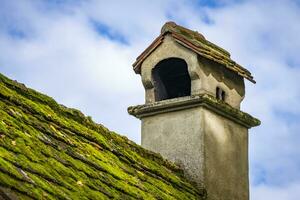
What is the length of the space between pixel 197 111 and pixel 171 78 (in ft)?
3.75

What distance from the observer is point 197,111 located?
9.98 metres

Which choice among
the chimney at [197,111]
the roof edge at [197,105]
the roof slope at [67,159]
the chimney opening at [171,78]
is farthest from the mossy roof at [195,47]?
the roof slope at [67,159]

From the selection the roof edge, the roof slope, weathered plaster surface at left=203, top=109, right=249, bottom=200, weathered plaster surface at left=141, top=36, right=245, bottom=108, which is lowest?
the roof slope

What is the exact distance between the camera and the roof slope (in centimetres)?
582

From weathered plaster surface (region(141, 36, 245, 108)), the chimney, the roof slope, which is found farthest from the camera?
weathered plaster surface (region(141, 36, 245, 108))

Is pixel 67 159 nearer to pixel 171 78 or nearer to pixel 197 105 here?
pixel 197 105

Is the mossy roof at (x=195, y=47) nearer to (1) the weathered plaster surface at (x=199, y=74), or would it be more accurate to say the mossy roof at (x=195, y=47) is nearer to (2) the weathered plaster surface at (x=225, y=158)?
(1) the weathered plaster surface at (x=199, y=74)

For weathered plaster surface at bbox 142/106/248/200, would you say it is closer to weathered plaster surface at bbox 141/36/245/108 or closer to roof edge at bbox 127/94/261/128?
roof edge at bbox 127/94/261/128

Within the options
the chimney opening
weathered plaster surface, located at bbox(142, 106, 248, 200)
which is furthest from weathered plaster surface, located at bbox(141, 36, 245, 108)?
weathered plaster surface, located at bbox(142, 106, 248, 200)

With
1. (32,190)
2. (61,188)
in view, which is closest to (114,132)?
(61,188)

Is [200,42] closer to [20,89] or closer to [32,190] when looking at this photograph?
[20,89]

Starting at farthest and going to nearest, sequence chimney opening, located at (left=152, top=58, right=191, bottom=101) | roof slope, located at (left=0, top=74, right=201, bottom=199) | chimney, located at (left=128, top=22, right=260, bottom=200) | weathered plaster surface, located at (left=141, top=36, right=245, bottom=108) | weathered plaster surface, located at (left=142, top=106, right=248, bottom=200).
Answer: chimney opening, located at (left=152, top=58, right=191, bottom=101) < weathered plaster surface, located at (left=141, top=36, right=245, bottom=108) < chimney, located at (left=128, top=22, right=260, bottom=200) < weathered plaster surface, located at (left=142, top=106, right=248, bottom=200) < roof slope, located at (left=0, top=74, right=201, bottom=199)

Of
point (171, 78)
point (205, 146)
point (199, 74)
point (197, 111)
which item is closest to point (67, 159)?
point (205, 146)

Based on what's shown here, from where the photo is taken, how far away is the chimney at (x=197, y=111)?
9.88 meters
